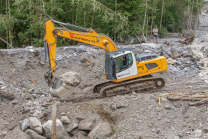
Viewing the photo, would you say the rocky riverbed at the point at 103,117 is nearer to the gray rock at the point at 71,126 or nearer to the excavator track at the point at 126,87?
the gray rock at the point at 71,126

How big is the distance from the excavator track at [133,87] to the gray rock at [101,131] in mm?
2467

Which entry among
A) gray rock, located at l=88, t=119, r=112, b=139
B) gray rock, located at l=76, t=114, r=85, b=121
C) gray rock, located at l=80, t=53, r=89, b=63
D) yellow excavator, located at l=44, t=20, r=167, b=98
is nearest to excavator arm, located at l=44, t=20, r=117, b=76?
yellow excavator, located at l=44, t=20, r=167, b=98

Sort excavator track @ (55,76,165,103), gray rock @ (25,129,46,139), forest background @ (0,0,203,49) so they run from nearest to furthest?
1. gray rock @ (25,129,46,139)
2. excavator track @ (55,76,165,103)
3. forest background @ (0,0,203,49)

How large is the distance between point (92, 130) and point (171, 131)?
2480mm

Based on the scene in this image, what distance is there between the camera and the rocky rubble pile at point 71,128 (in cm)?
618

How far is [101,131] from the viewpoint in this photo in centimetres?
639

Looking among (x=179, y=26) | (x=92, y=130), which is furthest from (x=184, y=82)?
(x=179, y=26)

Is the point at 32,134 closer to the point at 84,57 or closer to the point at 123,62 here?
the point at 123,62

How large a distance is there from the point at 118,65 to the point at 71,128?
11.7 feet

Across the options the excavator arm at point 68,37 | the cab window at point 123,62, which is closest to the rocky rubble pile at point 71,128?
the excavator arm at point 68,37

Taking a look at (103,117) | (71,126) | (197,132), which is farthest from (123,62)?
(197,132)

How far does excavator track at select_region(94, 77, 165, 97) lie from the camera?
355 inches

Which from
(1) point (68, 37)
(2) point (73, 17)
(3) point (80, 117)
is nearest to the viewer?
(3) point (80, 117)

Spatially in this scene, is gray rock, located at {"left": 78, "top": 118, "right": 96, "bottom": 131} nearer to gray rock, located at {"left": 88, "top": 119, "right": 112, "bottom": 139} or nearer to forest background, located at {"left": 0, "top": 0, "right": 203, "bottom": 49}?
gray rock, located at {"left": 88, "top": 119, "right": 112, "bottom": 139}
